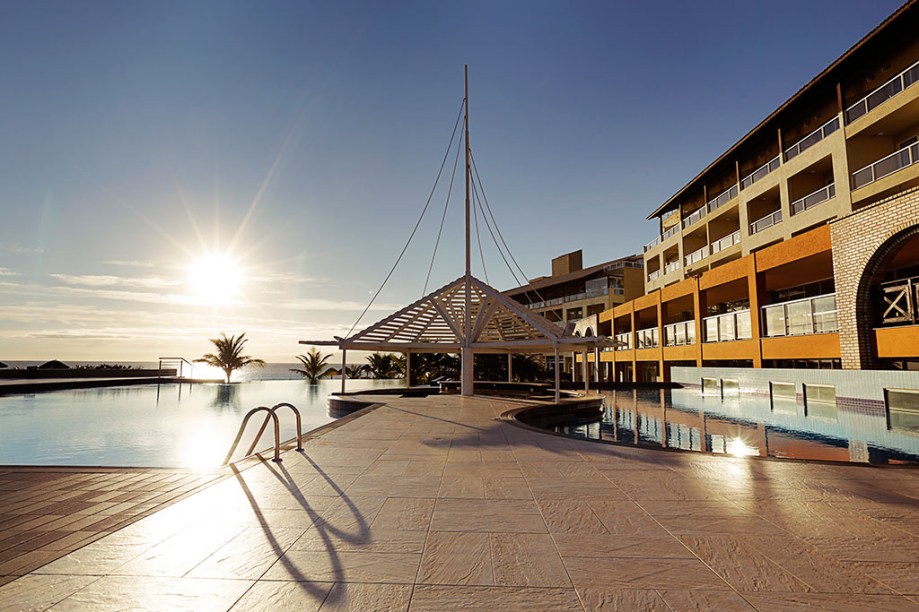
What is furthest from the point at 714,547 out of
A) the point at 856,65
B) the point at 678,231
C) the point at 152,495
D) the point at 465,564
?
the point at 678,231

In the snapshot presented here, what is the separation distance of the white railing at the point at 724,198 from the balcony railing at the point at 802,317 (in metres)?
12.3

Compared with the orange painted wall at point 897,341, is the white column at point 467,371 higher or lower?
lower

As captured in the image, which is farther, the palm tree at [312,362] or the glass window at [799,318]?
the palm tree at [312,362]

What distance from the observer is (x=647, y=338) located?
3125 centimetres

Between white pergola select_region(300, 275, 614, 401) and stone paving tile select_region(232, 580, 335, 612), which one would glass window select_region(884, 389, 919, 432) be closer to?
white pergola select_region(300, 275, 614, 401)

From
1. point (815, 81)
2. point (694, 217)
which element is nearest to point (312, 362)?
point (694, 217)

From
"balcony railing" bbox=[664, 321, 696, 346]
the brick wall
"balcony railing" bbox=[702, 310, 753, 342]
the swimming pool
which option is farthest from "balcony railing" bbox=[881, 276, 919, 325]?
the swimming pool

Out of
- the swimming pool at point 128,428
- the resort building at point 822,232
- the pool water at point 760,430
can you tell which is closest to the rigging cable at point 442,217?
the swimming pool at point 128,428

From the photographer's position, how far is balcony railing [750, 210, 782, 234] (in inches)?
946

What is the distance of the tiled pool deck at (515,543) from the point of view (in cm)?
283

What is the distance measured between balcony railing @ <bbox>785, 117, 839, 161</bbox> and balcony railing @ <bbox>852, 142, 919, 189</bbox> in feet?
9.52

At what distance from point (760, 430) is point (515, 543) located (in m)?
10.7

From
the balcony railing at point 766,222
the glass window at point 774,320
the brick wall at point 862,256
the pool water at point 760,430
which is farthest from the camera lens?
the balcony railing at point 766,222

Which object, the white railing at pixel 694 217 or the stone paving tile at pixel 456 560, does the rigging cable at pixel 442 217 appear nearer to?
the stone paving tile at pixel 456 560
